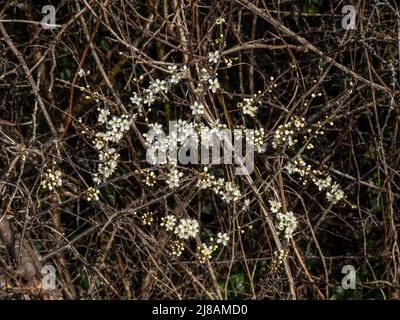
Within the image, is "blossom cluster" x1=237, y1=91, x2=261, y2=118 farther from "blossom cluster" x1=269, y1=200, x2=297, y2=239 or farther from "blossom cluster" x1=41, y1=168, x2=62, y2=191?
"blossom cluster" x1=41, y1=168, x2=62, y2=191

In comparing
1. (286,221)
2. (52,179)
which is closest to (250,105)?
(286,221)

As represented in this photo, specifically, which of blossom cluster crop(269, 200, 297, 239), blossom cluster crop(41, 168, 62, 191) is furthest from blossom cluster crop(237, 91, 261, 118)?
blossom cluster crop(41, 168, 62, 191)

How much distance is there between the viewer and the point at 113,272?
9.59 ft

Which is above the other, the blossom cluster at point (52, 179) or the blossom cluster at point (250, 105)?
the blossom cluster at point (250, 105)

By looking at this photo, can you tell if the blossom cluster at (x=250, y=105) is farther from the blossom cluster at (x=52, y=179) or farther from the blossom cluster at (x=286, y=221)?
the blossom cluster at (x=52, y=179)

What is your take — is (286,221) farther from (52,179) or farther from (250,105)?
(52,179)

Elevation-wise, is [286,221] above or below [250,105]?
below

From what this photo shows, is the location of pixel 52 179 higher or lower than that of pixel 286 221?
higher

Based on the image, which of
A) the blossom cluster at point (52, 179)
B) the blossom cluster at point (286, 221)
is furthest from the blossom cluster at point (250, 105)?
the blossom cluster at point (52, 179)

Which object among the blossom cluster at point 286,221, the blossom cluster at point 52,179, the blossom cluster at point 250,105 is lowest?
the blossom cluster at point 286,221

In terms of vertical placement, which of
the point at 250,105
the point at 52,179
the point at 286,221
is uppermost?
the point at 250,105

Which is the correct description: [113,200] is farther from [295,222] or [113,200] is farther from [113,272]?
[295,222]
